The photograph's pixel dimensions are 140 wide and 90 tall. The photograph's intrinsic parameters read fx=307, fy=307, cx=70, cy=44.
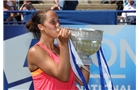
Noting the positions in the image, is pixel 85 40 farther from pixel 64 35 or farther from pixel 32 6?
pixel 32 6

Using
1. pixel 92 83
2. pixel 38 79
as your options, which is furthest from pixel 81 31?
pixel 92 83

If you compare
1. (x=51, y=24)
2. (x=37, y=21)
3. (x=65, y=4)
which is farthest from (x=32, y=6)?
(x=51, y=24)

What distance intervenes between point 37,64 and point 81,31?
31 centimetres

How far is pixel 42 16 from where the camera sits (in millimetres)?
1800

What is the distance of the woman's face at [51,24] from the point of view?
5.65 ft

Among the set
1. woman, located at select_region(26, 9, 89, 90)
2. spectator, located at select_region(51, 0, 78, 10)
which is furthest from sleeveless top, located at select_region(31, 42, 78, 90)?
spectator, located at select_region(51, 0, 78, 10)

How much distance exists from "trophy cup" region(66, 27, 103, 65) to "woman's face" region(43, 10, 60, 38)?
12cm

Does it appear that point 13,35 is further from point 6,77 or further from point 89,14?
point 89,14

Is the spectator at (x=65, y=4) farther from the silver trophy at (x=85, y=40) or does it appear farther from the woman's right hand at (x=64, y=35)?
the woman's right hand at (x=64, y=35)

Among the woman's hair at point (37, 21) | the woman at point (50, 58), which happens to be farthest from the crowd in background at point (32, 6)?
the woman at point (50, 58)

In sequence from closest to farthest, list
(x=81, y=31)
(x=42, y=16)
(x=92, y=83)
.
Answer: (x=81, y=31), (x=42, y=16), (x=92, y=83)

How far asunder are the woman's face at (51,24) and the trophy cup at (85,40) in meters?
0.12

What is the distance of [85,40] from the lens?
1701mm

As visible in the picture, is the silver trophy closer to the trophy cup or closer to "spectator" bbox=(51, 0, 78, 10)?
the trophy cup
